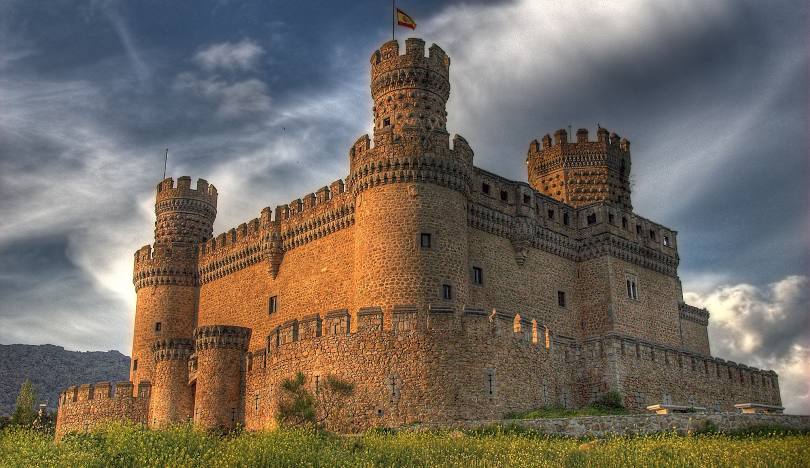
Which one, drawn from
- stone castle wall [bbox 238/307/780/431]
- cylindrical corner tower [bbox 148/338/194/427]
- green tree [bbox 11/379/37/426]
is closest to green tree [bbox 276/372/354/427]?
stone castle wall [bbox 238/307/780/431]

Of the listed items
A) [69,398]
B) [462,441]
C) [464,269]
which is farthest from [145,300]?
[462,441]

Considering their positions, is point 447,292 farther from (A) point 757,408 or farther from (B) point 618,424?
(A) point 757,408

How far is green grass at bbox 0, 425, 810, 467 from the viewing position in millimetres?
18312

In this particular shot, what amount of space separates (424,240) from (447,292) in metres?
2.04

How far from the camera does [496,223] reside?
34281mm

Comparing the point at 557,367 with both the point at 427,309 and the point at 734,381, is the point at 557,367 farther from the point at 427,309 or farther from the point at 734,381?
the point at 734,381

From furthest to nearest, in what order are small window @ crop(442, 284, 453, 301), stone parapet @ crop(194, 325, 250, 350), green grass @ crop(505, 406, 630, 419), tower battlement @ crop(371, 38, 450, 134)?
tower battlement @ crop(371, 38, 450, 134) → stone parapet @ crop(194, 325, 250, 350) → small window @ crop(442, 284, 453, 301) → green grass @ crop(505, 406, 630, 419)

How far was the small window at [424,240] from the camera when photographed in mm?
29469

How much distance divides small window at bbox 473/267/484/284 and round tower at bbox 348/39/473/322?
230cm

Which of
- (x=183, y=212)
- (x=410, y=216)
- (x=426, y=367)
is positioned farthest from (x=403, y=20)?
(x=183, y=212)

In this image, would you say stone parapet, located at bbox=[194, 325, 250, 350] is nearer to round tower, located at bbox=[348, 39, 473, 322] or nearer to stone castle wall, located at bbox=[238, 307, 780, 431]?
stone castle wall, located at bbox=[238, 307, 780, 431]

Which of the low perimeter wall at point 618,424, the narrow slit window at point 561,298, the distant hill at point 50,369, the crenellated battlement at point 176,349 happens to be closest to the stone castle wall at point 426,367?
the low perimeter wall at point 618,424

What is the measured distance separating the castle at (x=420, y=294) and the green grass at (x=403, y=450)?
337cm

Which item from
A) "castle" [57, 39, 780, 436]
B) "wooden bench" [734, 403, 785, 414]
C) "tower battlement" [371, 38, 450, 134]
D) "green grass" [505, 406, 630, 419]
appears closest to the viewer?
"green grass" [505, 406, 630, 419]
